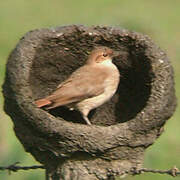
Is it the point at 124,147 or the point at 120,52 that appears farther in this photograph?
the point at 120,52

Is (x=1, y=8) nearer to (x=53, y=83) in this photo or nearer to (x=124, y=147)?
(x=53, y=83)

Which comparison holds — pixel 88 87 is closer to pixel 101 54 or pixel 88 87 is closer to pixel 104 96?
pixel 104 96

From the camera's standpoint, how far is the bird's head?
11.2 m

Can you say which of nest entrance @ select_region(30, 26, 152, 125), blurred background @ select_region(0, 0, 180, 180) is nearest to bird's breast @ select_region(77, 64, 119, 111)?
nest entrance @ select_region(30, 26, 152, 125)

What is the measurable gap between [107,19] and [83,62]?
29.9 ft

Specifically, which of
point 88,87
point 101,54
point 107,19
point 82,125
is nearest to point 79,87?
point 88,87

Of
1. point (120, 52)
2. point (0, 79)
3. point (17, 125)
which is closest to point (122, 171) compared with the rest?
point (17, 125)

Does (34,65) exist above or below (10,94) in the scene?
above

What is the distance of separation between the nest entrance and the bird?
12cm

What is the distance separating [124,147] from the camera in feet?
32.4

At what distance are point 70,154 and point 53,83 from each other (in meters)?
1.90

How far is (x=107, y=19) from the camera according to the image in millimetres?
20812

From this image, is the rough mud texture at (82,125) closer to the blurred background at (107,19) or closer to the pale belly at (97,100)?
the pale belly at (97,100)

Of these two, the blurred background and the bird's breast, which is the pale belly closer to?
the bird's breast
